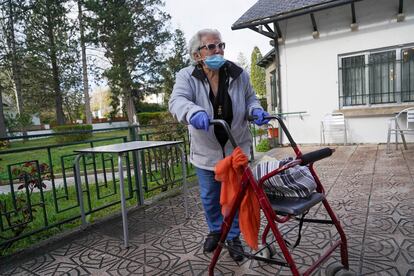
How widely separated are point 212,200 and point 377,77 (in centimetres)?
648

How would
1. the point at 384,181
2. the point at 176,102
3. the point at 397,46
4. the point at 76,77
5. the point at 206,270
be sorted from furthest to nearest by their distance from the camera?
the point at 76,77 → the point at 397,46 → the point at 384,181 → the point at 206,270 → the point at 176,102

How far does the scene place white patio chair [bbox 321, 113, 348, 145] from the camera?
7242 mm

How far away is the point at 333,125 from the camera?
745 centimetres

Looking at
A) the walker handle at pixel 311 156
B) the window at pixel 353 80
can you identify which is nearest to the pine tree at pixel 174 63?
the window at pixel 353 80

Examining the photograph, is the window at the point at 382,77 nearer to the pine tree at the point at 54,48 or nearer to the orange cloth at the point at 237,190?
the orange cloth at the point at 237,190

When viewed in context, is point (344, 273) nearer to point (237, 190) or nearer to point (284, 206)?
point (284, 206)

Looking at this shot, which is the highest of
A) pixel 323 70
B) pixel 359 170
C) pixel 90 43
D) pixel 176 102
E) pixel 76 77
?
pixel 90 43

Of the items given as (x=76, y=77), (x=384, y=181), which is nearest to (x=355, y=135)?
(x=384, y=181)

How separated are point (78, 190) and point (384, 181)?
397 centimetres

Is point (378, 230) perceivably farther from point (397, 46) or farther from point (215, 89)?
point (397, 46)

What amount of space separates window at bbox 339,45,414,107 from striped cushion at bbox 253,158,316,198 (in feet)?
21.2

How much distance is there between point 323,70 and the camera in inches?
295

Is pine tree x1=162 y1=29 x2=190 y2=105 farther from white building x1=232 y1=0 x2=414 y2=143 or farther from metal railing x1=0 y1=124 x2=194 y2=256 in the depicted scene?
metal railing x1=0 y1=124 x2=194 y2=256

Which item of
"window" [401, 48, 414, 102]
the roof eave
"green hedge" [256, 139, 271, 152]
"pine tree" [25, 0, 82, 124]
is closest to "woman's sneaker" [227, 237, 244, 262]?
"green hedge" [256, 139, 271, 152]
